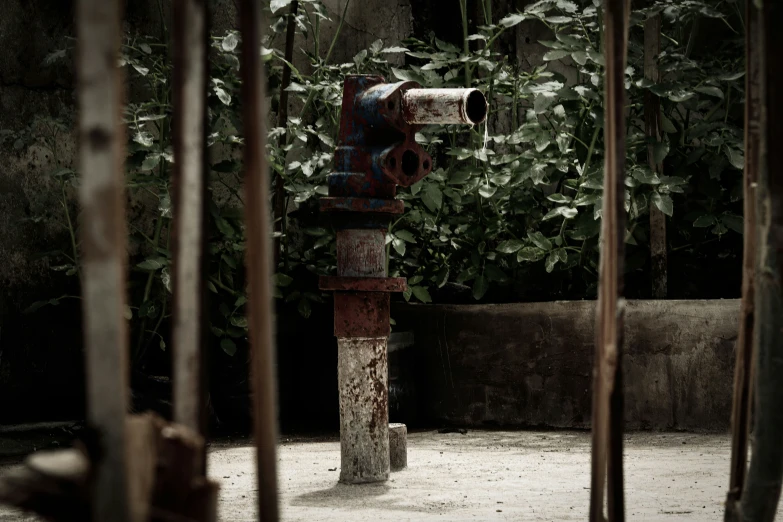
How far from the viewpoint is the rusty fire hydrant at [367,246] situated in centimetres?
288

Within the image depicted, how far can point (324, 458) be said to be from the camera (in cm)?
342

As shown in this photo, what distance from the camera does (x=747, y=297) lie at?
1.10 meters

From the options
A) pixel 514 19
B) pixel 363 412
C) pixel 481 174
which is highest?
pixel 514 19

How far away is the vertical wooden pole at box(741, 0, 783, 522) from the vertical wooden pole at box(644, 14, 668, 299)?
3.20m

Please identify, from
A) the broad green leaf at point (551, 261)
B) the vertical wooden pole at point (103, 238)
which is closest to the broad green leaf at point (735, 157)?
the broad green leaf at point (551, 261)

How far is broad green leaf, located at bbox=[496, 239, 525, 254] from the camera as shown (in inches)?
167

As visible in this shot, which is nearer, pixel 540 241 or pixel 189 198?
pixel 189 198

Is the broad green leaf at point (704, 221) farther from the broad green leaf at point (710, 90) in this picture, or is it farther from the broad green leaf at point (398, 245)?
the broad green leaf at point (398, 245)

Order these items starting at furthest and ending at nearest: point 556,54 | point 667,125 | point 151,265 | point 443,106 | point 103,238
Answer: point 667,125 < point 556,54 < point 151,265 < point 443,106 < point 103,238

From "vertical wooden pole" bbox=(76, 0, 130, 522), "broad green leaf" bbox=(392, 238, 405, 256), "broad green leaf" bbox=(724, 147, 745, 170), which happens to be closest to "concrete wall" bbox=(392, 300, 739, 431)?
"broad green leaf" bbox=(392, 238, 405, 256)

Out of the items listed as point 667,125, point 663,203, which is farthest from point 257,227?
point 667,125

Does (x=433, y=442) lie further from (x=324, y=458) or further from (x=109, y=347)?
(x=109, y=347)

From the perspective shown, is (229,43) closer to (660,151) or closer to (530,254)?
(530,254)

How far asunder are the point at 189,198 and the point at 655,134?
144 inches
